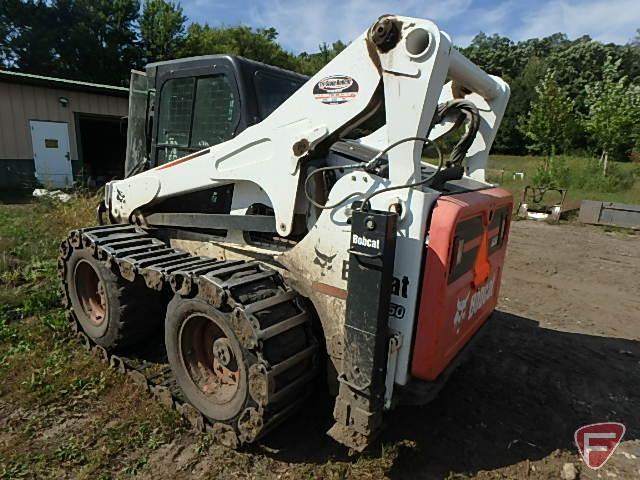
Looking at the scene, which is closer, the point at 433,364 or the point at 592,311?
the point at 433,364

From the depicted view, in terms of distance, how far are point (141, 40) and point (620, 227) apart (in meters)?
33.5

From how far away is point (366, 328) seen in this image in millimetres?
2350

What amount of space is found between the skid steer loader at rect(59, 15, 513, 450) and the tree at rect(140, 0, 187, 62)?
3308 centimetres

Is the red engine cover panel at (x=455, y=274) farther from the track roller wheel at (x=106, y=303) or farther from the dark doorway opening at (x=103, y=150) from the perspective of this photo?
the dark doorway opening at (x=103, y=150)

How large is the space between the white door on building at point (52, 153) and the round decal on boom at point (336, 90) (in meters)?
13.4

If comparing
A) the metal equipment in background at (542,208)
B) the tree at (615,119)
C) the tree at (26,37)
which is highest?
the tree at (26,37)

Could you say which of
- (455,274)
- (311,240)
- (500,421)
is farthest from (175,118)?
(500,421)

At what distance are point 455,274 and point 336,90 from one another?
128 centimetres

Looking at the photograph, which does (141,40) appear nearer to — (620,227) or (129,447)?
(620,227)

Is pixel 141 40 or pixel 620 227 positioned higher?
pixel 141 40

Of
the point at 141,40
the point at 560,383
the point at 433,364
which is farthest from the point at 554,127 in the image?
the point at 141,40

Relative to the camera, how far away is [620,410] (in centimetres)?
350

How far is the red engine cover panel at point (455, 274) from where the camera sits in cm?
231

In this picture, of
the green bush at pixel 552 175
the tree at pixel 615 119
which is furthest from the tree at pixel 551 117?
the green bush at pixel 552 175
